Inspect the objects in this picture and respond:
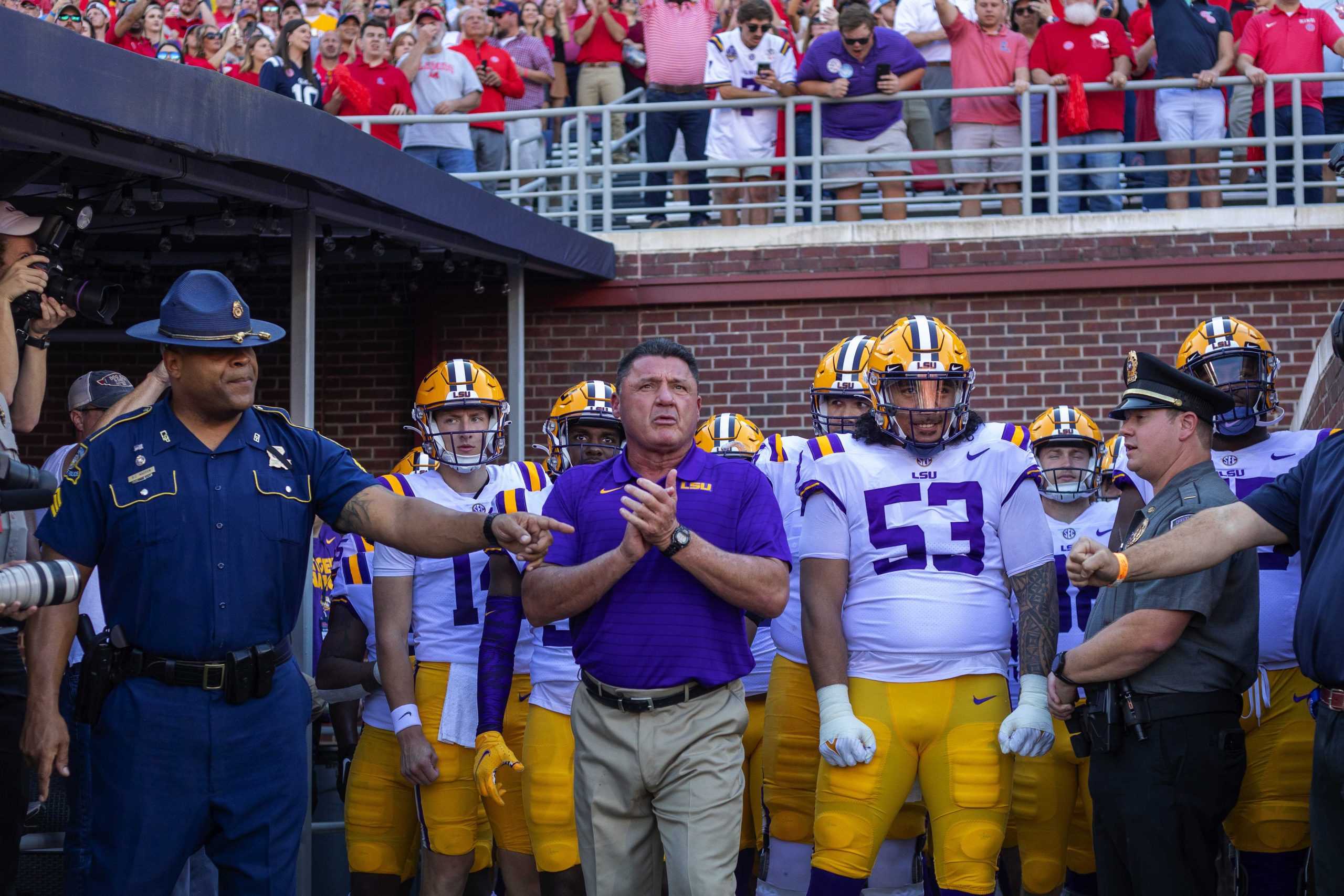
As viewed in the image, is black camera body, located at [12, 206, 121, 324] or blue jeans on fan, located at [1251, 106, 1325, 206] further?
blue jeans on fan, located at [1251, 106, 1325, 206]

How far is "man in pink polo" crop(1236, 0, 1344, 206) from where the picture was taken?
437 inches

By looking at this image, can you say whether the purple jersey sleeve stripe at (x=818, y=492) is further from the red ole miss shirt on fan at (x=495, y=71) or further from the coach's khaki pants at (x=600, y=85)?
the coach's khaki pants at (x=600, y=85)

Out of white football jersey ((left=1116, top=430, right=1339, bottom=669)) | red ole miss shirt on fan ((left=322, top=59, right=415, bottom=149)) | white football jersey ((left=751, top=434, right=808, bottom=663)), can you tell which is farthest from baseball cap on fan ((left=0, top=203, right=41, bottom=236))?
red ole miss shirt on fan ((left=322, top=59, right=415, bottom=149))

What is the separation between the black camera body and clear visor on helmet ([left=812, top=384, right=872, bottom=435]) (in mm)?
3074

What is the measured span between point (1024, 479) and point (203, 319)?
9.04 feet

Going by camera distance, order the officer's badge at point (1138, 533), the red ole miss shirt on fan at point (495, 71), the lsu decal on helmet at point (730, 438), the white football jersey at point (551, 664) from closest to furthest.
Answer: the officer's badge at point (1138, 533)
the white football jersey at point (551, 664)
the lsu decal on helmet at point (730, 438)
the red ole miss shirt on fan at point (495, 71)

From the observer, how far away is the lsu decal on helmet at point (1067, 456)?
6.85 metres

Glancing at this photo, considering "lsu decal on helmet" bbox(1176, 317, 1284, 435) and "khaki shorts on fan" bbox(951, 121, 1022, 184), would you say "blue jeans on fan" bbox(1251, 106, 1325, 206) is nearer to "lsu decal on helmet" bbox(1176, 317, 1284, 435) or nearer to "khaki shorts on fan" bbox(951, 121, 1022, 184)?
"khaki shorts on fan" bbox(951, 121, 1022, 184)

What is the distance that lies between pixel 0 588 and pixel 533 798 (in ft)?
7.84

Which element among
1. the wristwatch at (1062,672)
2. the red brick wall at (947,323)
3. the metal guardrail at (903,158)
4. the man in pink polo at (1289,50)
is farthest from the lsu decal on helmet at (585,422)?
the man in pink polo at (1289,50)

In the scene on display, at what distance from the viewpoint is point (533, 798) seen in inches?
214

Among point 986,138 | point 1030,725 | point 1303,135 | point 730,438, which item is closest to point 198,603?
point 1030,725

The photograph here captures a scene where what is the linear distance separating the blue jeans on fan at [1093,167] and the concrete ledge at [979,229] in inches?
10.7

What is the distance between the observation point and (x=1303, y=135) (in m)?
11.1
